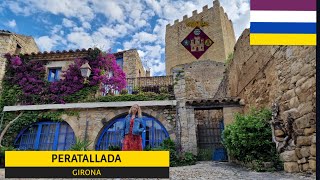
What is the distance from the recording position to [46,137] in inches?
407

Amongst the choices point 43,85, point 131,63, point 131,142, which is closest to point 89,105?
point 43,85

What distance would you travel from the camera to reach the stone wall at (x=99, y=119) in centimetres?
972

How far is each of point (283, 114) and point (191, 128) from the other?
15.5 feet

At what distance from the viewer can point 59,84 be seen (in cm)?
1145

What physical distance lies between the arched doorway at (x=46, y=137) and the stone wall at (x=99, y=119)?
442 mm

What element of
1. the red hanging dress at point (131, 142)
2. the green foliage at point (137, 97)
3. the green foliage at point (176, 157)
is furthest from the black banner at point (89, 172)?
the green foliage at point (137, 97)

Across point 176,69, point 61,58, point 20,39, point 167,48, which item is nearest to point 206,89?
point 167,48

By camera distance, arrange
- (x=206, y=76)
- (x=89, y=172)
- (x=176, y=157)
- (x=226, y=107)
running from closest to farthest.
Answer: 1. (x=89, y=172)
2. (x=176, y=157)
3. (x=226, y=107)
4. (x=206, y=76)

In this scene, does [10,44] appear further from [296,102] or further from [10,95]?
[296,102]

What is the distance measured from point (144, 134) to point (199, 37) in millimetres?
15575

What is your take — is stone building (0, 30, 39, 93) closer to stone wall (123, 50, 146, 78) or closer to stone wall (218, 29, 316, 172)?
stone wall (123, 50, 146, 78)

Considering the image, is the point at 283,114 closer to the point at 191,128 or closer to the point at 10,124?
the point at 191,128

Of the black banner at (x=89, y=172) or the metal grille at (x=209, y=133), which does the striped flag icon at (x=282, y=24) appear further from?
the metal grille at (x=209, y=133)

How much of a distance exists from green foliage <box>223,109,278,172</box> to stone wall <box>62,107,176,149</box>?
351 cm
